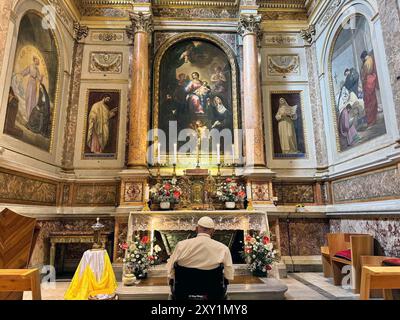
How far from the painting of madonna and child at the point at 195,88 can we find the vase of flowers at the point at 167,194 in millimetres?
1586

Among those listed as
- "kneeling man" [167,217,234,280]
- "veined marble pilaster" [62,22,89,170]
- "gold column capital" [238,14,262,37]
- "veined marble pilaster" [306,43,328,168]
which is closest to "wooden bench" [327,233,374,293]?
"veined marble pilaster" [306,43,328,168]

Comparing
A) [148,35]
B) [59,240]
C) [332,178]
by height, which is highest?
[148,35]

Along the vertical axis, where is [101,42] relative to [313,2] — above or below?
below

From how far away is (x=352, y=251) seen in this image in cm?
488

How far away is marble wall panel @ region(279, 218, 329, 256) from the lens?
718 centimetres

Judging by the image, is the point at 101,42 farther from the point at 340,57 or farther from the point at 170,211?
the point at 340,57

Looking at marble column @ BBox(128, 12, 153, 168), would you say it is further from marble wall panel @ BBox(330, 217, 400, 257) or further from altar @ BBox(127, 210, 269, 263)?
marble wall panel @ BBox(330, 217, 400, 257)

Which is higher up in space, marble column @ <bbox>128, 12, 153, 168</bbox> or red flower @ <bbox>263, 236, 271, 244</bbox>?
marble column @ <bbox>128, 12, 153, 168</bbox>

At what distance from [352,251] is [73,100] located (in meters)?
7.87

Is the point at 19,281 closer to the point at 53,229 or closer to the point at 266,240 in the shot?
the point at 266,240

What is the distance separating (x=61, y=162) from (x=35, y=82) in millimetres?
2189

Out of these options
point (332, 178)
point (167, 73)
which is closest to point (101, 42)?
point (167, 73)

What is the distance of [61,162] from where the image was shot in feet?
24.4

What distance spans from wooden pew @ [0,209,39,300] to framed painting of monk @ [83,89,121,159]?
427cm
